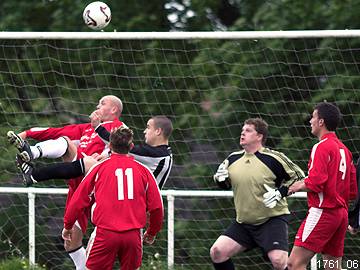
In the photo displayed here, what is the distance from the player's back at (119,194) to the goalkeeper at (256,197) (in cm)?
123

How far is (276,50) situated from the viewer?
42.5 ft

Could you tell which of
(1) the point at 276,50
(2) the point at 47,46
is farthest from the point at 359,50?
(2) the point at 47,46

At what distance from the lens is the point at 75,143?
11.9m

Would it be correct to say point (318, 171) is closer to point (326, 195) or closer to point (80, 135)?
point (326, 195)

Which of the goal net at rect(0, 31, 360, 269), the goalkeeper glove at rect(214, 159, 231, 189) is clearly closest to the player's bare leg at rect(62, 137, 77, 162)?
the goal net at rect(0, 31, 360, 269)

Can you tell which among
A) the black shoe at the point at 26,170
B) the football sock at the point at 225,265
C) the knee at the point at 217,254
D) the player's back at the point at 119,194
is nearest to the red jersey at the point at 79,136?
the black shoe at the point at 26,170

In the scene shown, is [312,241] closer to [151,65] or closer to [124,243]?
[124,243]

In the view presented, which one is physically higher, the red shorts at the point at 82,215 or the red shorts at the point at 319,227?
the red shorts at the point at 82,215

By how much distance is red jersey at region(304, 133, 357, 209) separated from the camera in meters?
10.7

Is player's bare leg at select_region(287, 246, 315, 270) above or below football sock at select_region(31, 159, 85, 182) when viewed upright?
below

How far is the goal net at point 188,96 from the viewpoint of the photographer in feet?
41.6

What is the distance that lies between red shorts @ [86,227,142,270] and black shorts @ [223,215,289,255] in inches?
51.2

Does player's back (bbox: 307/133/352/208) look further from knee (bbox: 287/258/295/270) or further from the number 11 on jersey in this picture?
the number 11 on jersey

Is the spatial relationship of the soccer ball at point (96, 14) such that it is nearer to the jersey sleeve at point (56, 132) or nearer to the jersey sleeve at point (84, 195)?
the jersey sleeve at point (56, 132)
